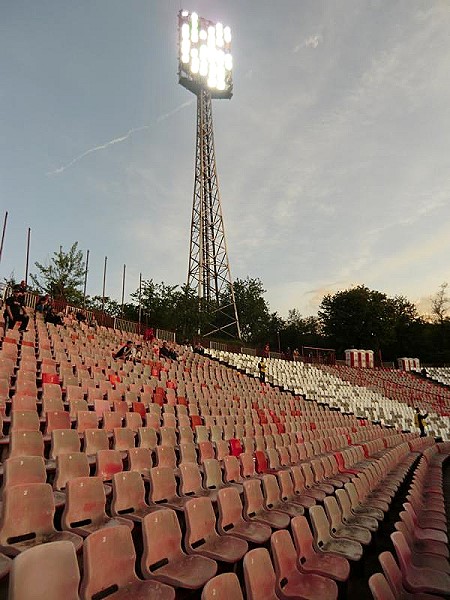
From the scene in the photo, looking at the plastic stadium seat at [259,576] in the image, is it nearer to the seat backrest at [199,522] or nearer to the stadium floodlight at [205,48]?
the seat backrest at [199,522]

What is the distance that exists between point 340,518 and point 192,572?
2099 millimetres

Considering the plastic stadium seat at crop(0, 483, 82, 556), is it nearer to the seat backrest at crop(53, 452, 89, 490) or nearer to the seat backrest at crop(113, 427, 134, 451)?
the seat backrest at crop(53, 452, 89, 490)

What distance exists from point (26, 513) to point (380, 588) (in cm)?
231

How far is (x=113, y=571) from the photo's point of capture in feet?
7.33

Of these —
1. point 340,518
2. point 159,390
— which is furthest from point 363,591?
point 159,390

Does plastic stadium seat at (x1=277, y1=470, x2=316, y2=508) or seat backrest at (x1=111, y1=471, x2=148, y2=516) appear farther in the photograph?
plastic stadium seat at (x1=277, y1=470, x2=316, y2=508)

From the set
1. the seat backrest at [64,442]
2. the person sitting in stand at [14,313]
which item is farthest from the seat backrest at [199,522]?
the person sitting in stand at [14,313]

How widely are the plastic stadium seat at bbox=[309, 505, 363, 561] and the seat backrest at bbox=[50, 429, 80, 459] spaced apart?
2.54 meters

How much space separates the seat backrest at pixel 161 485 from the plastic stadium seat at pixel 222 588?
1.56 meters

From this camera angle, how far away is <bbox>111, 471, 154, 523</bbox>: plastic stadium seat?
10.3 feet

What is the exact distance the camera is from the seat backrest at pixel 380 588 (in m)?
2.24

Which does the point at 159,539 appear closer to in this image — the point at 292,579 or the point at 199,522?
the point at 199,522

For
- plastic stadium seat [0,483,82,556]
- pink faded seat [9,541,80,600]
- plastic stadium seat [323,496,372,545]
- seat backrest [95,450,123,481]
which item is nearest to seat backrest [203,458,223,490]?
seat backrest [95,450,123,481]

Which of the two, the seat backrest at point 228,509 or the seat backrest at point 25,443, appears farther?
the seat backrest at point 25,443
